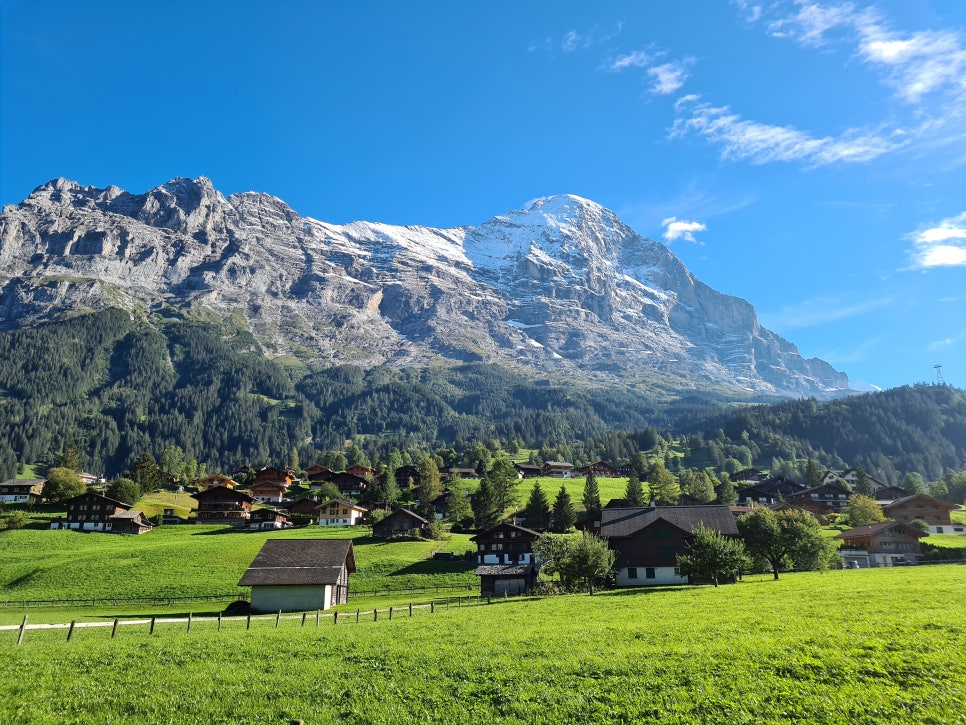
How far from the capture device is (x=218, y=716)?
16.7 m

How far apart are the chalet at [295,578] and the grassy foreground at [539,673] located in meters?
27.8

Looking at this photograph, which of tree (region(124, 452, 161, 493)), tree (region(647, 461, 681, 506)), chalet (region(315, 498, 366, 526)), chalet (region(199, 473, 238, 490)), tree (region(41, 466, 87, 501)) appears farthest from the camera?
chalet (region(199, 473, 238, 490))

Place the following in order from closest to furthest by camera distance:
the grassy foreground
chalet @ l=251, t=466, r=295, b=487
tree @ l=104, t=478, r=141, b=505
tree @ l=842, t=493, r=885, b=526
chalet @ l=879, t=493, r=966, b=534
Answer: the grassy foreground → tree @ l=842, t=493, r=885, b=526 → chalet @ l=879, t=493, r=966, b=534 → tree @ l=104, t=478, r=141, b=505 → chalet @ l=251, t=466, r=295, b=487

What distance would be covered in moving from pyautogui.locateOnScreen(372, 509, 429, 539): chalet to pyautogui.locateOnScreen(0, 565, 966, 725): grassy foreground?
70.0 meters

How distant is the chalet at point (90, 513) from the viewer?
110 m

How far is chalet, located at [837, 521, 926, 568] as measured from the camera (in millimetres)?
81375

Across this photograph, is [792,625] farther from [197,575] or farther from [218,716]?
[197,575]

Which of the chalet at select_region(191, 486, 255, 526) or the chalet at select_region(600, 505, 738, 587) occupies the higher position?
the chalet at select_region(191, 486, 255, 526)

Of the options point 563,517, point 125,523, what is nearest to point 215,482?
point 125,523

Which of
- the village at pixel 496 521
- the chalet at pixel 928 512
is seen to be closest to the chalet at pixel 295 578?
the village at pixel 496 521

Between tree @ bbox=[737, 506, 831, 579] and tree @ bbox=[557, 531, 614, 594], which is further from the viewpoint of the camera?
tree @ bbox=[737, 506, 831, 579]

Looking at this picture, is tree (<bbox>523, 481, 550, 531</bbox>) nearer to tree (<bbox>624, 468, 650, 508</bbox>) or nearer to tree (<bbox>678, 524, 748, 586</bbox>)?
tree (<bbox>624, 468, 650, 508</bbox>)

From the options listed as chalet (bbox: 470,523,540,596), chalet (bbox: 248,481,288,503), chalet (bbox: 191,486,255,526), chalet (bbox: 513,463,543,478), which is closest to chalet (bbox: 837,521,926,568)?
chalet (bbox: 470,523,540,596)

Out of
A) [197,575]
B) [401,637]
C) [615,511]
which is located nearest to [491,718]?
[401,637]
